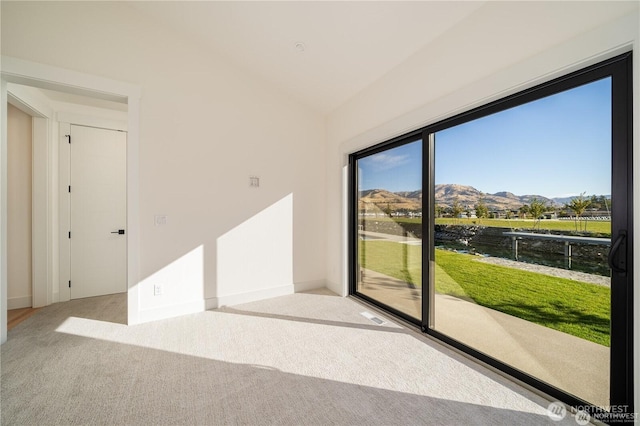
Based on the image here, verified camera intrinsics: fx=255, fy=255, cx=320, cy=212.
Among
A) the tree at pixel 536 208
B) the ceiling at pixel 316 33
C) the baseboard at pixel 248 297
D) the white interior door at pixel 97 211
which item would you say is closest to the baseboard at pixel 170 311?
the baseboard at pixel 248 297

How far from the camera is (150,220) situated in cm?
296

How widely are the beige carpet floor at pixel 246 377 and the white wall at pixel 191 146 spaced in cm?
72

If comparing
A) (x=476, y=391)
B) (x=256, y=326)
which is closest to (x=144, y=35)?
(x=256, y=326)

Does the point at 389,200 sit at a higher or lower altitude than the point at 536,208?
higher

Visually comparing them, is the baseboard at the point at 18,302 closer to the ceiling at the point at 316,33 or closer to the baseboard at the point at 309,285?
the baseboard at the point at 309,285

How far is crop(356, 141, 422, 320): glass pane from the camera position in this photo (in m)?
2.82

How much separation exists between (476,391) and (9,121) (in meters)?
5.76

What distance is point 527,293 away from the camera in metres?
1.89

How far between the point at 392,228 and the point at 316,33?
2.35 meters

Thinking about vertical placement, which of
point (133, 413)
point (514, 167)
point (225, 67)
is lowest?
point (133, 413)

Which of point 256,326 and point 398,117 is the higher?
point 398,117

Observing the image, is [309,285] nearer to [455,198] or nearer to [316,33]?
[455,198]

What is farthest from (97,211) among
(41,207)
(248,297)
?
(248,297)

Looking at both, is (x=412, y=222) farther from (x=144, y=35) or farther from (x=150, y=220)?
(x=144, y=35)
